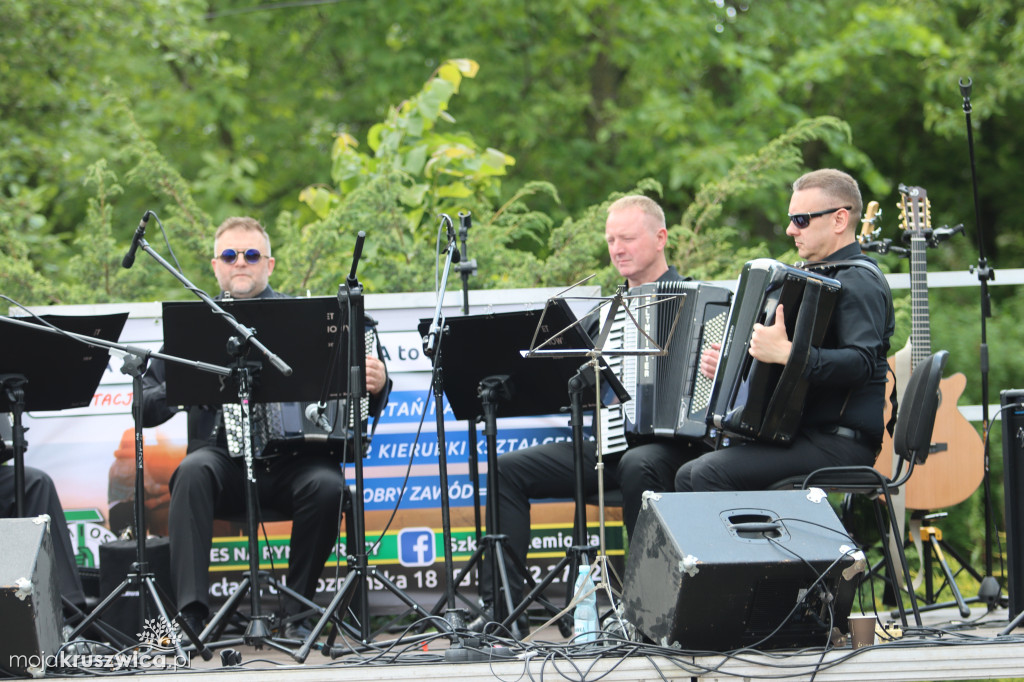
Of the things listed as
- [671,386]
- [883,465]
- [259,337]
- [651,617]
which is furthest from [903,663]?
[259,337]

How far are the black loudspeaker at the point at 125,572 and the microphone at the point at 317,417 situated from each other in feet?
2.86

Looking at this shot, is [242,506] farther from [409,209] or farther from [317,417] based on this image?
[409,209]

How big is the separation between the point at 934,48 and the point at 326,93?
6491 millimetres

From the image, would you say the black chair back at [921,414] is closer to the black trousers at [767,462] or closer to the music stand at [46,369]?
the black trousers at [767,462]

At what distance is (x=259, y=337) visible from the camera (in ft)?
13.5

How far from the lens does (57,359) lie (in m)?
4.25

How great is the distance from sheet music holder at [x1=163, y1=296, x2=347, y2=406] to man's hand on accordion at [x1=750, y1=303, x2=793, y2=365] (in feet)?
5.34

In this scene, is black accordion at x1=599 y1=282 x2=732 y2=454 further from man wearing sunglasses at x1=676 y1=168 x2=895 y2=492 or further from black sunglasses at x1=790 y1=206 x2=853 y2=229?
black sunglasses at x1=790 y1=206 x2=853 y2=229

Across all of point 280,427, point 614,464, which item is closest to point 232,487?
point 280,427

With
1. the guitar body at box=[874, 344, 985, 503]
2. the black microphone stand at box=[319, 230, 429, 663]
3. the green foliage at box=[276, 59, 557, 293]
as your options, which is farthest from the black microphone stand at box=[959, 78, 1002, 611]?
the black microphone stand at box=[319, 230, 429, 663]

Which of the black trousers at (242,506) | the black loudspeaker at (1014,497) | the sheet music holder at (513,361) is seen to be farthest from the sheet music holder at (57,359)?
the black loudspeaker at (1014,497)

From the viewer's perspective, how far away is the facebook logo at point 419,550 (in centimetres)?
524

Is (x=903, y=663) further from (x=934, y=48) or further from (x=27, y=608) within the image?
(x=934, y=48)

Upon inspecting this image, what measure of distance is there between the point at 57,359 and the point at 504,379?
1856 millimetres
